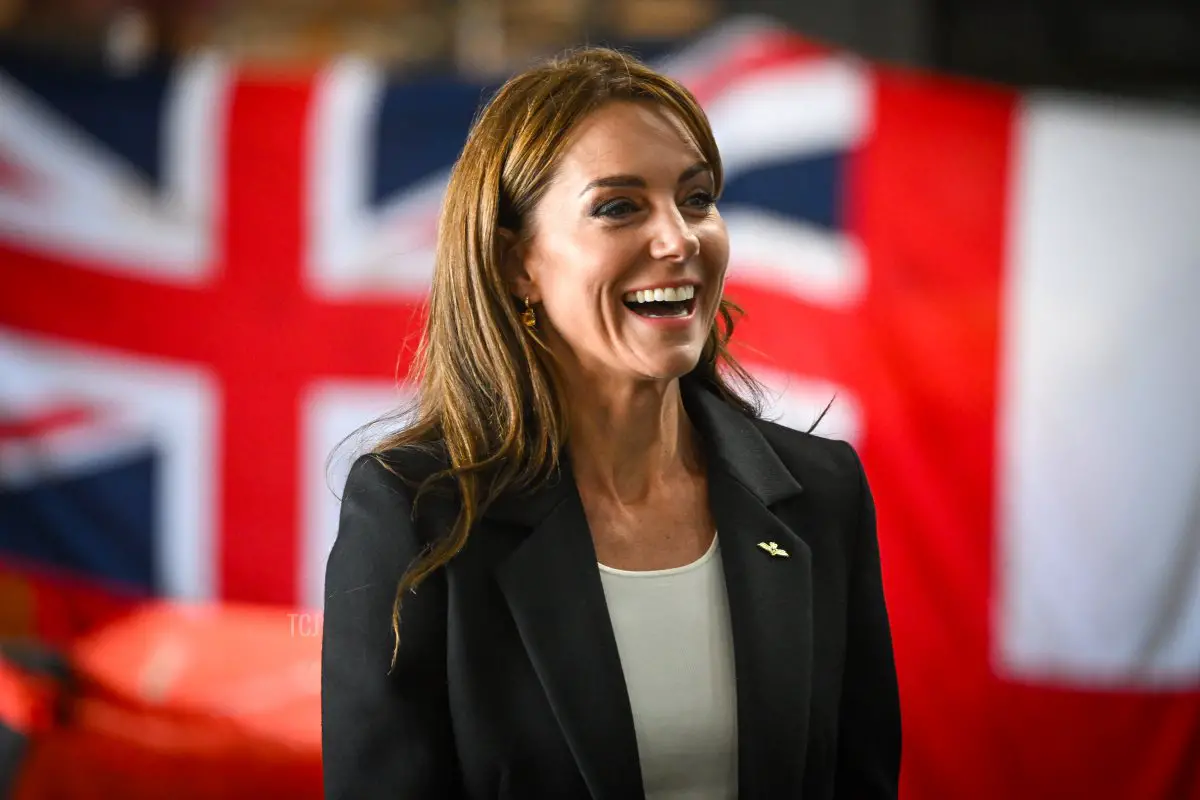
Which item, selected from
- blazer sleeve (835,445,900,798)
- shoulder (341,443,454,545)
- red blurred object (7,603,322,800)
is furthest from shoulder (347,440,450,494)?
red blurred object (7,603,322,800)

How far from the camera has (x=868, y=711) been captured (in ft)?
3.23

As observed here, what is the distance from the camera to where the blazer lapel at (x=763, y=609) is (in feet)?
3.01

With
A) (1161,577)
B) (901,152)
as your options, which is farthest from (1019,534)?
(901,152)

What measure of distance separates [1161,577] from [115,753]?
5.77 feet

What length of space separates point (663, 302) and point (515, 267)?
13 cm

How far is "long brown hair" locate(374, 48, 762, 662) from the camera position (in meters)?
0.91

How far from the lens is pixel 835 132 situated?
8.14ft

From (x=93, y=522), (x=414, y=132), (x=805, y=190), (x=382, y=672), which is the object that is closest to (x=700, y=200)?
(x=382, y=672)

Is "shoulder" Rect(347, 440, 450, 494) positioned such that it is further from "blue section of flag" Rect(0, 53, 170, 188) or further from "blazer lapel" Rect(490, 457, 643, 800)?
"blue section of flag" Rect(0, 53, 170, 188)

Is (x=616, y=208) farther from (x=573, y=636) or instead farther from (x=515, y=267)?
(x=573, y=636)

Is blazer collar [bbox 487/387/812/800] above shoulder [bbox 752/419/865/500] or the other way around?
the other way around

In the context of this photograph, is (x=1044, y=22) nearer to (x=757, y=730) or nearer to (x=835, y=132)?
(x=835, y=132)

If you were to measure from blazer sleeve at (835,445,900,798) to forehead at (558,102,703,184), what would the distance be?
36cm

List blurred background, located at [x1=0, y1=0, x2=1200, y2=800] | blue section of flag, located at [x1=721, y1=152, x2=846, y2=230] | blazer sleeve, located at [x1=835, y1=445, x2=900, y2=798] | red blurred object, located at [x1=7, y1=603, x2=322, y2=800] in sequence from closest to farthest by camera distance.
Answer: blazer sleeve, located at [x1=835, y1=445, x2=900, y2=798]
red blurred object, located at [x1=7, y1=603, x2=322, y2=800]
blurred background, located at [x1=0, y1=0, x2=1200, y2=800]
blue section of flag, located at [x1=721, y1=152, x2=846, y2=230]
